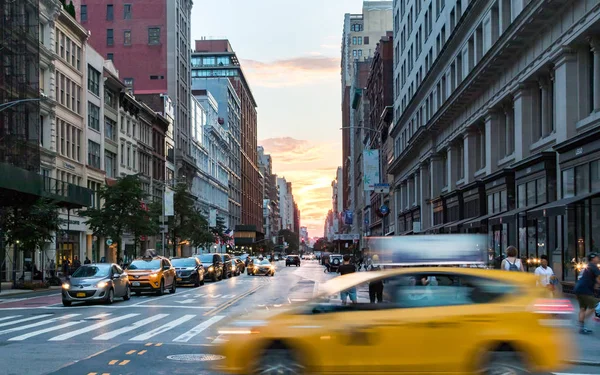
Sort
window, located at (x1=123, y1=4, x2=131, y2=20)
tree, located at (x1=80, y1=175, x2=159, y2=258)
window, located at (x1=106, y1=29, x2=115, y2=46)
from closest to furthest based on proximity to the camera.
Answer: tree, located at (x1=80, y1=175, x2=159, y2=258) < window, located at (x1=123, y1=4, x2=131, y2=20) < window, located at (x1=106, y1=29, x2=115, y2=46)

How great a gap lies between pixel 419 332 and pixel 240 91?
16044 centimetres

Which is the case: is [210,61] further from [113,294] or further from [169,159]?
[113,294]

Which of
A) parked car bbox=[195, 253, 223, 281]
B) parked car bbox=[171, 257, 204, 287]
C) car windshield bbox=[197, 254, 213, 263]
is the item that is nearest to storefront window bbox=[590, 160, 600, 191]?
parked car bbox=[171, 257, 204, 287]

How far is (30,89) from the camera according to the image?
4969 cm

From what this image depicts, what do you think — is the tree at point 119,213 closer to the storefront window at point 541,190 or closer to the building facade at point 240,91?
the storefront window at point 541,190

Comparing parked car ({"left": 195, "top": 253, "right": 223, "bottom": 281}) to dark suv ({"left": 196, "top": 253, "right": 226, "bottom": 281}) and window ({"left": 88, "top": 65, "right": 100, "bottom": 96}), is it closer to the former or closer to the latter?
dark suv ({"left": 196, "top": 253, "right": 226, "bottom": 281})

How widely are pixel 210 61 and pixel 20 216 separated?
120679 mm

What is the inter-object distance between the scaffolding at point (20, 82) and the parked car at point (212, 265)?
12.5 m

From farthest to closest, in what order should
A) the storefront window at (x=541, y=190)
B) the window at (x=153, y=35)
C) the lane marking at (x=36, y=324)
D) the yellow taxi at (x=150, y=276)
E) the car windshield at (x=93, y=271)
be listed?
the window at (x=153, y=35), the yellow taxi at (x=150, y=276), the storefront window at (x=541, y=190), the car windshield at (x=93, y=271), the lane marking at (x=36, y=324)

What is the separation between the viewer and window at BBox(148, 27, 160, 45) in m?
98.7

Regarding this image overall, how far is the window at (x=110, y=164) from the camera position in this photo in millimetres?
69188

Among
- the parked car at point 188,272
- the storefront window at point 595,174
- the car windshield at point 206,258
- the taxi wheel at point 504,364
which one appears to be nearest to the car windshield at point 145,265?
the parked car at point 188,272

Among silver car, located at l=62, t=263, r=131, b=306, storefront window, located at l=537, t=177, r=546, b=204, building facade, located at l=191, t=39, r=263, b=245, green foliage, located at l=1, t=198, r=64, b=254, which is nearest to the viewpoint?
silver car, located at l=62, t=263, r=131, b=306

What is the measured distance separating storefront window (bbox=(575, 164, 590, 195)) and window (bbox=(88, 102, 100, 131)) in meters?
46.4
